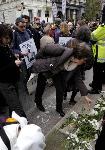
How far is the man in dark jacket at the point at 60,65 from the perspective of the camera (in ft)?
16.8

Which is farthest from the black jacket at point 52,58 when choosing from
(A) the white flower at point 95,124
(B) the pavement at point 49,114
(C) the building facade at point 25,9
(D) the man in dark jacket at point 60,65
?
Result: (C) the building facade at point 25,9

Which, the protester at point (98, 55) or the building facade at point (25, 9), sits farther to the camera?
the building facade at point (25, 9)

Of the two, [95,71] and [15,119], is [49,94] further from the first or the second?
[15,119]

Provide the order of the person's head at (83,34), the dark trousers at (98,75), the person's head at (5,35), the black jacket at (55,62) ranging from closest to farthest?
the person's head at (5,35), the black jacket at (55,62), the person's head at (83,34), the dark trousers at (98,75)

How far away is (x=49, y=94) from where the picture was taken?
797 centimetres

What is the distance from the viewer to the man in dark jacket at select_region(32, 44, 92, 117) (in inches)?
202

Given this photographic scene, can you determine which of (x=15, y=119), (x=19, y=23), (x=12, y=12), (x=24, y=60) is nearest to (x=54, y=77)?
(x=24, y=60)

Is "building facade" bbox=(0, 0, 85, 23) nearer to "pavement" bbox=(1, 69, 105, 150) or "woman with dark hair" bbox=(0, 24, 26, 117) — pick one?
"pavement" bbox=(1, 69, 105, 150)

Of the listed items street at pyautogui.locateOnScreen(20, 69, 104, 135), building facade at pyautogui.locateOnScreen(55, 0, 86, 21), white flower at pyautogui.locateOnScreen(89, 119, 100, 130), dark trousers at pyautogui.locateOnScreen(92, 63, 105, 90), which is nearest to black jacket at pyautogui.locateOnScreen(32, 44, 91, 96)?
white flower at pyautogui.locateOnScreen(89, 119, 100, 130)

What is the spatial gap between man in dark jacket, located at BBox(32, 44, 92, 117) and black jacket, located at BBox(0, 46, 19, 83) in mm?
878

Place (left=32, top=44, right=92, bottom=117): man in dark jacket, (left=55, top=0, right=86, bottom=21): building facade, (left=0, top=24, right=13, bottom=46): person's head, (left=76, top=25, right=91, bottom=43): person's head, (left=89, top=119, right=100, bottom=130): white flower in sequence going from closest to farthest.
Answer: (left=0, top=24, right=13, bottom=46): person's head → (left=89, top=119, right=100, bottom=130): white flower → (left=32, top=44, right=92, bottom=117): man in dark jacket → (left=76, top=25, right=91, bottom=43): person's head → (left=55, top=0, right=86, bottom=21): building facade

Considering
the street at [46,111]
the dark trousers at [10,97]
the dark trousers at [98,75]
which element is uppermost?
the dark trousers at [10,97]

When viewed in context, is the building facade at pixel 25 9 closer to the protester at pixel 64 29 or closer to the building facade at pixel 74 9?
the building facade at pixel 74 9

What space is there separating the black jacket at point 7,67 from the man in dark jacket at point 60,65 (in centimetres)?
88
